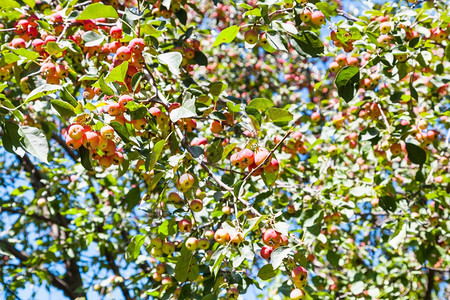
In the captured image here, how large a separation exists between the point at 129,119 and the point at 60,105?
0.86 ft

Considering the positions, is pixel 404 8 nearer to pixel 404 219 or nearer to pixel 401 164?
pixel 404 219

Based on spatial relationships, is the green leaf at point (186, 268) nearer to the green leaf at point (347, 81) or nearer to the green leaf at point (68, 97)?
the green leaf at point (68, 97)

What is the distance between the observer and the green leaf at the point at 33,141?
1597mm

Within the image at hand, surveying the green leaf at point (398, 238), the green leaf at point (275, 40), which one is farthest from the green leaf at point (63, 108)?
the green leaf at point (398, 238)

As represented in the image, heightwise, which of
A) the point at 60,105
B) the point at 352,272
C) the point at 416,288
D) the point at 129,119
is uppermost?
the point at 60,105

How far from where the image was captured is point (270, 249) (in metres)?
1.65

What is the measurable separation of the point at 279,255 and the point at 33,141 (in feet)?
3.16

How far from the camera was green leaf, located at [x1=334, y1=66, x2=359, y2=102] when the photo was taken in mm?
1950

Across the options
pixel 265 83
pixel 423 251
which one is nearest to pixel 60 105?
pixel 423 251

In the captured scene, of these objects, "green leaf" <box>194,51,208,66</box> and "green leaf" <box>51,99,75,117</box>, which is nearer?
"green leaf" <box>51,99,75,117</box>

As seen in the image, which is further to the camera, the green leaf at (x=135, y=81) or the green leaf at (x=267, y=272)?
the green leaf at (x=135, y=81)

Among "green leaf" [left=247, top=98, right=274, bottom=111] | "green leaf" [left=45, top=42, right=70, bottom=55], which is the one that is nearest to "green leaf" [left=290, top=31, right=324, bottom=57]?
"green leaf" [left=247, top=98, right=274, bottom=111]

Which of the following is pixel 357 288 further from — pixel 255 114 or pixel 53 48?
pixel 53 48

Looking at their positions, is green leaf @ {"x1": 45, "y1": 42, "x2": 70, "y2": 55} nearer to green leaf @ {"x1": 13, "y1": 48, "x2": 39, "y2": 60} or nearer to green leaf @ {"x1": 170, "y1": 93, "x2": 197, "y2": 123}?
green leaf @ {"x1": 13, "y1": 48, "x2": 39, "y2": 60}
